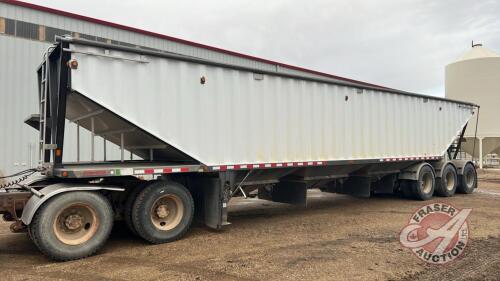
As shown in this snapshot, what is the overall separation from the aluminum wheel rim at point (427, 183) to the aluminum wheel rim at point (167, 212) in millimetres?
8378

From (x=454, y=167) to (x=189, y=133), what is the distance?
10039 mm

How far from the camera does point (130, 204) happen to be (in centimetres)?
644

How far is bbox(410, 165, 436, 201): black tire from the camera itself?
38.0 ft

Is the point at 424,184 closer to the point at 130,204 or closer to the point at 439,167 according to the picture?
the point at 439,167

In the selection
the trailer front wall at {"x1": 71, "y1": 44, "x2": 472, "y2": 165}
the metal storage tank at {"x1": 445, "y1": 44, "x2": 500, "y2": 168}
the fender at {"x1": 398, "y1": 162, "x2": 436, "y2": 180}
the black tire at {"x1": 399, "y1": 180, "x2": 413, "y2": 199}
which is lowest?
the black tire at {"x1": 399, "y1": 180, "x2": 413, "y2": 199}

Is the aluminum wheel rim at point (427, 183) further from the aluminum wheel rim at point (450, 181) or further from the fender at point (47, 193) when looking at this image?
the fender at point (47, 193)

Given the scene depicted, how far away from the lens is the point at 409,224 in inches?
322

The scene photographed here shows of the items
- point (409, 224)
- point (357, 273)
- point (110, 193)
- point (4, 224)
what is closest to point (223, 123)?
point (110, 193)

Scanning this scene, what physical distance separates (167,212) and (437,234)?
15.9ft

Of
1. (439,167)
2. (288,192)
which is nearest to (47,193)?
(288,192)

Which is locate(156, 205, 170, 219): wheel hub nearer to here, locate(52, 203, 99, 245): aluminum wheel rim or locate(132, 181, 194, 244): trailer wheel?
locate(132, 181, 194, 244): trailer wheel

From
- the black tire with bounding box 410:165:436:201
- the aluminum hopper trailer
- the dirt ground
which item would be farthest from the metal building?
the black tire with bounding box 410:165:436:201

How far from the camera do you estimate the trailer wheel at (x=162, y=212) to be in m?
6.34

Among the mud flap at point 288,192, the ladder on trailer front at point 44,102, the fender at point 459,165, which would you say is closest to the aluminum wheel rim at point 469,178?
the fender at point 459,165
